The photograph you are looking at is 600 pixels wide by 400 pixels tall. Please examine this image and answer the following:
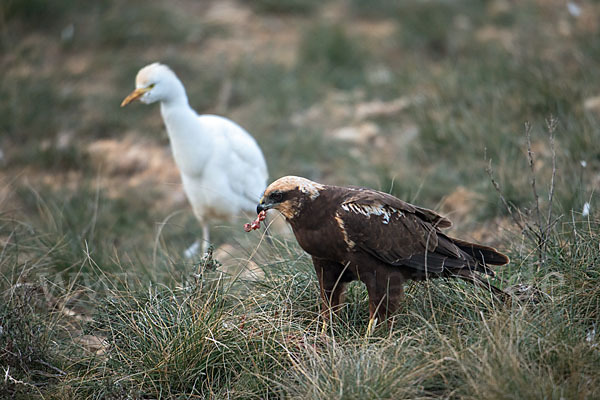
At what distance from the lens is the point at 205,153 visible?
5195 millimetres

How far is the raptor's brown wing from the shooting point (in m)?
3.04

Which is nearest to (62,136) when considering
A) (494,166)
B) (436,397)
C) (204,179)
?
(204,179)

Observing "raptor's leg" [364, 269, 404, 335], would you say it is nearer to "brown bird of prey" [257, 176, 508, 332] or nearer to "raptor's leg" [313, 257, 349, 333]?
"brown bird of prey" [257, 176, 508, 332]

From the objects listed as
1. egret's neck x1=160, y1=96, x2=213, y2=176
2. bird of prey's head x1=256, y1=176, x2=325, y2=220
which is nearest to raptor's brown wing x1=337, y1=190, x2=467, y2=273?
bird of prey's head x1=256, y1=176, x2=325, y2=220

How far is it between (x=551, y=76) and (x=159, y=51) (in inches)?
206

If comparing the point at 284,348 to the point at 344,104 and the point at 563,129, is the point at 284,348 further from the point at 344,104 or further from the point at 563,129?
the point at 344,104

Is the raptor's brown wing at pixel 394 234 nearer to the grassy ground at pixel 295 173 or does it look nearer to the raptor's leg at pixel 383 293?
the raptor's leg at pixel 383 293

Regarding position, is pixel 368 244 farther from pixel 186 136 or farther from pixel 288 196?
pixel 186 136

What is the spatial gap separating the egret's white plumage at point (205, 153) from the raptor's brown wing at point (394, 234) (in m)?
2.00

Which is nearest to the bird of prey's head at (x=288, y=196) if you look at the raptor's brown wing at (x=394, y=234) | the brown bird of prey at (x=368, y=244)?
the brown bird of prey at (x=368, y=244)

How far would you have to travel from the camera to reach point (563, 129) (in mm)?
5504

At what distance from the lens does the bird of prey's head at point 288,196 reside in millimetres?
3035

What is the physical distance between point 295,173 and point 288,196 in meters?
3.87

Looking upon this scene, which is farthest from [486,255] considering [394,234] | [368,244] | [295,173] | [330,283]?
[295,173]
